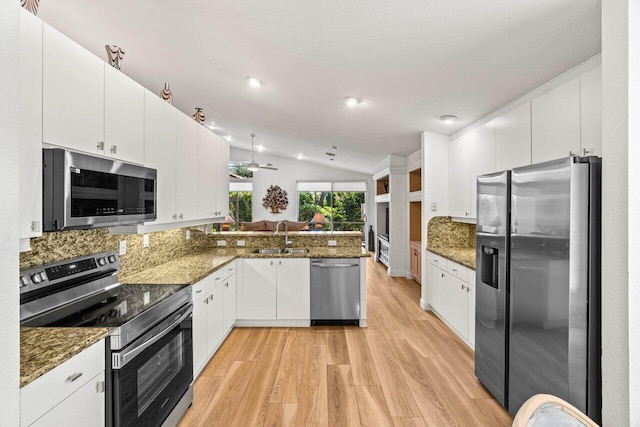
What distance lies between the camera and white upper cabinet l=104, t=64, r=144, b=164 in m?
1.96

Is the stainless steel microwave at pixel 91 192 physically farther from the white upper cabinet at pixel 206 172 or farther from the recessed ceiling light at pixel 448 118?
the recessed ceiling light at pixel 448 118

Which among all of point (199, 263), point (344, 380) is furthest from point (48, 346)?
point (344, 380)

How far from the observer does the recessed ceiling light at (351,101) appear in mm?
3326

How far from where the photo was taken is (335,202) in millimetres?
9930

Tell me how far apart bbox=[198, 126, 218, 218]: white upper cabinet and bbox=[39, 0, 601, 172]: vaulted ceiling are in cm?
61

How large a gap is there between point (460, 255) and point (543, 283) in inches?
73.3

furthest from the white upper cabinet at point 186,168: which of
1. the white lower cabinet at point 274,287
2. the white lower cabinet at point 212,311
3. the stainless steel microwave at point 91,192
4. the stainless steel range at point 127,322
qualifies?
the white lower cabinet at point 274,287

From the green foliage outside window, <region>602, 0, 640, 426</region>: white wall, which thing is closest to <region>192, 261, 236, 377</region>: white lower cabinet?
<region>602, 0, 640, 426</region>: white wall

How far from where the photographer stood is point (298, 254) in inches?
150

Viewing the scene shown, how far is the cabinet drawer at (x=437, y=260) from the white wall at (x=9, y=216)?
3.68 m

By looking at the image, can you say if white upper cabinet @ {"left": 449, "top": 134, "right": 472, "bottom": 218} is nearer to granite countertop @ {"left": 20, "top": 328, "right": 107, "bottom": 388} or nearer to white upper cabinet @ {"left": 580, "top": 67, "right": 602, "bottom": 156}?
white upper cabinet @ {"left": 580, "top": 67, "right": 602, "bottom": 156}
